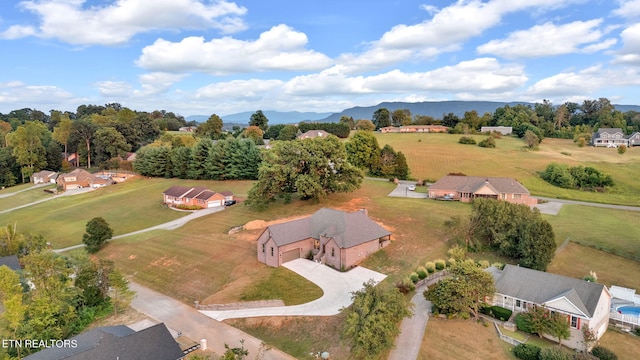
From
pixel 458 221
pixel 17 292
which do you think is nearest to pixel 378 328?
pixel 458 221

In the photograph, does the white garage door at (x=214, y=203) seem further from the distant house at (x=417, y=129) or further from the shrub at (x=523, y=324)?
the distant house at (x=417, y=129)

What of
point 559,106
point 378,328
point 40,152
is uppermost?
point 559,106

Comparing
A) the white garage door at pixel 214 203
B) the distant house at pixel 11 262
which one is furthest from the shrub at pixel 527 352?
the white garage door at pixel 214 203

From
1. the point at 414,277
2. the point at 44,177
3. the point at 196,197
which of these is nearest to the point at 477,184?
the point at 414,277

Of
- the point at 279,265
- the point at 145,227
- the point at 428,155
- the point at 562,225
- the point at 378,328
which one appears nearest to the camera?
the point at 378,328

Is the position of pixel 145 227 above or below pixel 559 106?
below

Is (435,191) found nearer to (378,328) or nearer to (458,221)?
(458,221)
